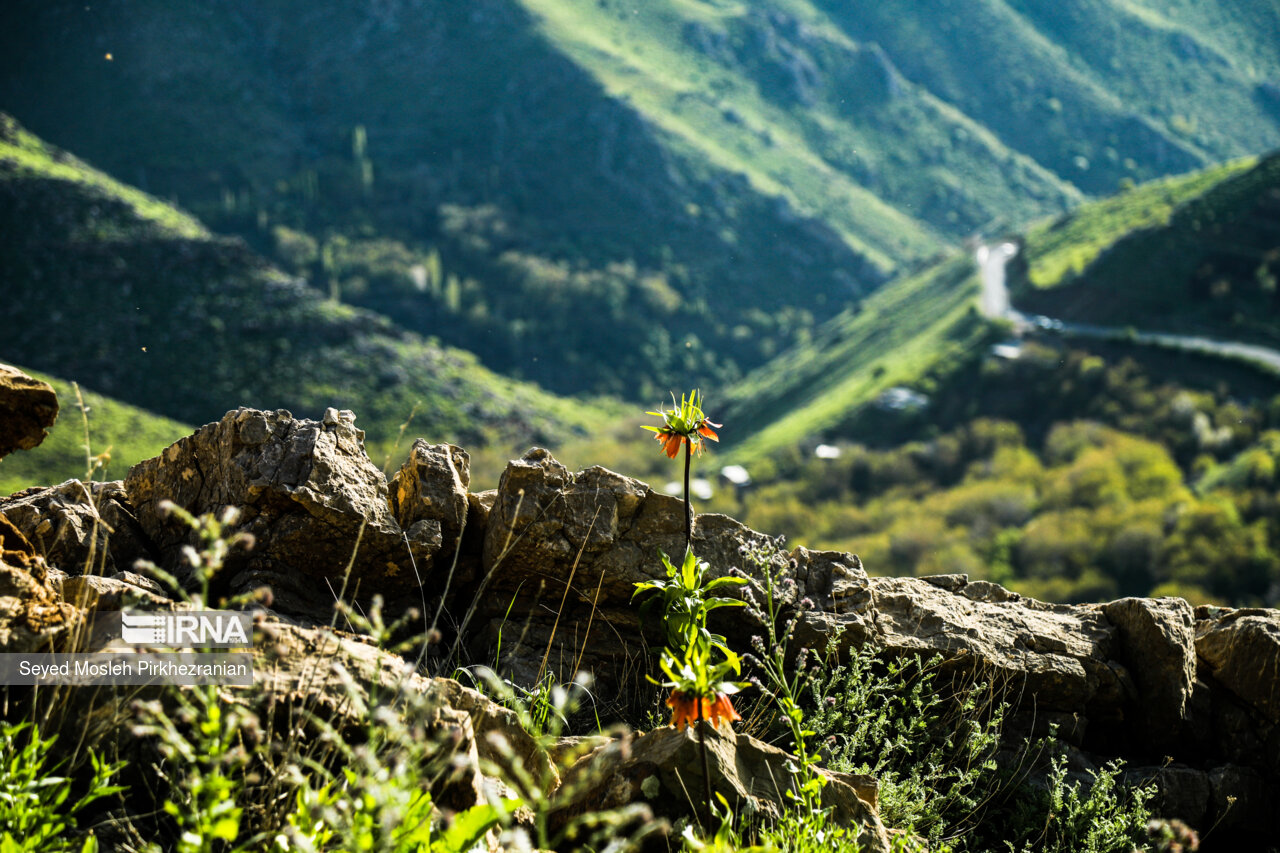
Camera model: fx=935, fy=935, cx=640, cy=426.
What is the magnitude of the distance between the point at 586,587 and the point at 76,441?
26124 mm

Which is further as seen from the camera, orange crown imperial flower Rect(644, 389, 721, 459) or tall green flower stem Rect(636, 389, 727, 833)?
orange crown imperial flower Rect(644, 389, 721, 459)

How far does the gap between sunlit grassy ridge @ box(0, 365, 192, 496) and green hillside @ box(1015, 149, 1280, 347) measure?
6831 cm

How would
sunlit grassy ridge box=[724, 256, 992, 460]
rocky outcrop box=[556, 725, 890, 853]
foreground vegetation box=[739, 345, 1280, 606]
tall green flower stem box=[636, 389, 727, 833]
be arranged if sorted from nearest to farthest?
tall green flower stem box=[636, 389, 727, 833] → rocky outcrop box=[556, 725, 890, 853] → foreground vegetation box=[739, 345, 1280, 606] → sunlit grassy ridge box=[724, 256, 992, 460]

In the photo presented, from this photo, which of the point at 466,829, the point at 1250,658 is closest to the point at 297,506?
A: the point at 466,829

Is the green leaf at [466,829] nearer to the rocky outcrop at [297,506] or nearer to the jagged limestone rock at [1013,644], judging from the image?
the rocky outcrop at [297,506]

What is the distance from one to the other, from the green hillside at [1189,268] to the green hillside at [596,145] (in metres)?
34.8

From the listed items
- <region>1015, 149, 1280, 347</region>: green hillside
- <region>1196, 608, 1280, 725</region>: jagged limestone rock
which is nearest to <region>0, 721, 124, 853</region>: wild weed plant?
<region>1196, 608, 1280, 725</region>: jagged limestone rock

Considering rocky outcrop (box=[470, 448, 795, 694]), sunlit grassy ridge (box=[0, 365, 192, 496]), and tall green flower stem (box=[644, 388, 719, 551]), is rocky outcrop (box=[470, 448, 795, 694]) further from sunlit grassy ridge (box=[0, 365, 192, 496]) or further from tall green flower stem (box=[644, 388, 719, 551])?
sunlit grassy ridge (box=[0, 365, 192, 496])

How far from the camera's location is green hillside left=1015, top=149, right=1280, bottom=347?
70.9 meters

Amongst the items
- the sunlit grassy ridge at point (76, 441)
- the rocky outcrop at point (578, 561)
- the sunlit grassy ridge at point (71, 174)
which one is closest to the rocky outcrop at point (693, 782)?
the rocky outcrop at point (578, 561)

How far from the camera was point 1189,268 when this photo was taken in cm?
7438

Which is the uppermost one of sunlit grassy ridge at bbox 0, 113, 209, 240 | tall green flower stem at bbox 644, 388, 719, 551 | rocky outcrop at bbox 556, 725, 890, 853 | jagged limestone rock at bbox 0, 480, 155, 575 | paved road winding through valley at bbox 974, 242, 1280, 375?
tall green flower stem at bbox 644, 388, 719, 551

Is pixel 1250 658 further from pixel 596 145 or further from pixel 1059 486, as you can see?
pixel 596 145

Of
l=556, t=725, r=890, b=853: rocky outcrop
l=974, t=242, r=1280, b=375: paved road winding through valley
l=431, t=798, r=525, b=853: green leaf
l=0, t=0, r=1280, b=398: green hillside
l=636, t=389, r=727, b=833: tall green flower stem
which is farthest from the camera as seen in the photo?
l=0, t=0, r=1280, b=398: green hillside
